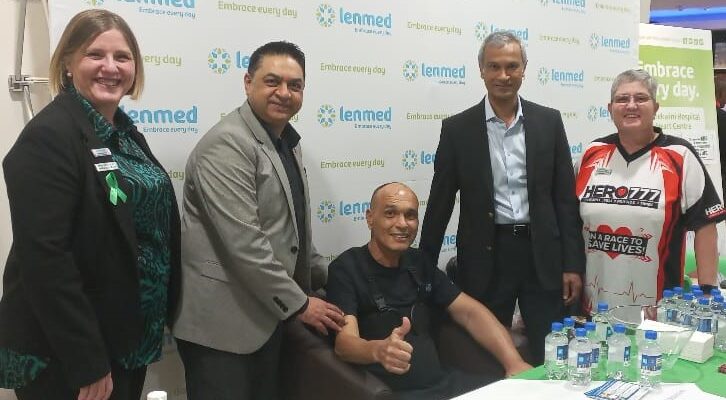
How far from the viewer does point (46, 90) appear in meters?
2.57

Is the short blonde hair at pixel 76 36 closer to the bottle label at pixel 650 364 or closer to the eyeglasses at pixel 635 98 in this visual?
the bottle label at pixel 650 364

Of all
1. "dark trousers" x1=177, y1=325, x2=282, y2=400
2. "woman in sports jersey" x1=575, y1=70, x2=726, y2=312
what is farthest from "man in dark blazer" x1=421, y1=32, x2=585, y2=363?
"dark trousers" x1=177, y1=325, x2=282, y2=400

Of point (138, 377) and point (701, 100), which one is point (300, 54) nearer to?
point (138, 377)

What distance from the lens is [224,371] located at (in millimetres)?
2340

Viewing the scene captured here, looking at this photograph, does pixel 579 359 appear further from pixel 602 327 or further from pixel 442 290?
pixel 442 290

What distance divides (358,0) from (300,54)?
99cm

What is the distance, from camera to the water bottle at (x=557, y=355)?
190 cm

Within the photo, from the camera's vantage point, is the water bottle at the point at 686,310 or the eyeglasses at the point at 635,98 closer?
the water bottle at the point at 686,310

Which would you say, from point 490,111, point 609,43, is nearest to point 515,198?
point 490,111

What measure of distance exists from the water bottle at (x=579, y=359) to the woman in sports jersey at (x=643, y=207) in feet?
3.09

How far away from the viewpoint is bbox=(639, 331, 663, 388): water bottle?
1.83 metres

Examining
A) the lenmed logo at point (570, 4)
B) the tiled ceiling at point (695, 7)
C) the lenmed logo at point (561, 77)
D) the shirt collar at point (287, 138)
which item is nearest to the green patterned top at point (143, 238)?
the shirt collar at point (287, 138)

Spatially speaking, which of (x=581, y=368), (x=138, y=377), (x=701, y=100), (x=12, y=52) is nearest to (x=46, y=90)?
(x=12, y=52)

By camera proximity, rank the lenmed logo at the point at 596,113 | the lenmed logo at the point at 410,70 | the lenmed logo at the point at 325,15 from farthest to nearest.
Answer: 1. the lenmed logo at the point at 596,113
2. the lenmed logo at the point at 410,70
3. the lenmed logo at the point at 325,15
